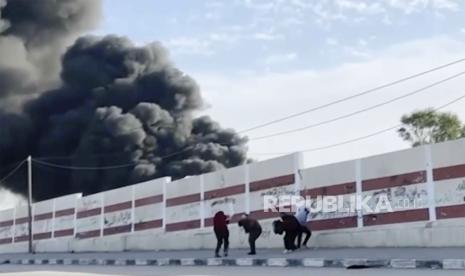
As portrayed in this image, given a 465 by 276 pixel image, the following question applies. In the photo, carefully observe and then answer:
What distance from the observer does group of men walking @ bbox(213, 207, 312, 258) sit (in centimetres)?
1784

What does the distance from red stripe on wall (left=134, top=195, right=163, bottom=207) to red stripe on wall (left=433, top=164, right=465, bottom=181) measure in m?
12.1

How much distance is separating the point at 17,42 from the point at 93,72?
703 centimetres

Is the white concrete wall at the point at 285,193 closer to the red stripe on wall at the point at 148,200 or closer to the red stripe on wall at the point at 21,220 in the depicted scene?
the red stripe on wall at the point at 148,200

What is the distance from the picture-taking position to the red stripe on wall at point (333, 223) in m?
17.9

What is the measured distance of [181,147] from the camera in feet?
178

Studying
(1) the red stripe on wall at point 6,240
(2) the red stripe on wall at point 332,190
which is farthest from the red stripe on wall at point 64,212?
(2) the red stripe on wall at point 332,190

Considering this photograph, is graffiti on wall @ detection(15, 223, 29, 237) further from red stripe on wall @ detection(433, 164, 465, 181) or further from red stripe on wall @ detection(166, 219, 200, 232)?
red stripe on wall @ detection(433, 164, 465, 181)

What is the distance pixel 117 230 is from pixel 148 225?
2.49 m

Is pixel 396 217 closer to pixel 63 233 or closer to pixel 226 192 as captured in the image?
pixel 226 192

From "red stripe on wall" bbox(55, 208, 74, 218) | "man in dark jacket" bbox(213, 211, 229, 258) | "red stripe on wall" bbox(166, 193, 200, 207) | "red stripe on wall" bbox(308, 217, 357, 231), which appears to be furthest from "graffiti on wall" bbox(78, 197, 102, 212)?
"red stripe on wall" bbox(308, 217, 357, 231)

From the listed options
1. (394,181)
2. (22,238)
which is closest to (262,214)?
(394,181)

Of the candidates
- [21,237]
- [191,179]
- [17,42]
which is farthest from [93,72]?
[191,179]

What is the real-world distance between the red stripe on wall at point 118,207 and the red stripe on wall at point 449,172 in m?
14.4

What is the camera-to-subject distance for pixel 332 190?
18469mm
